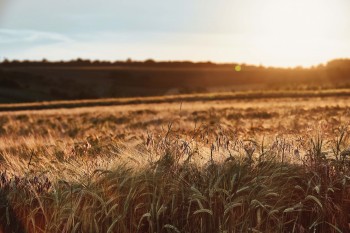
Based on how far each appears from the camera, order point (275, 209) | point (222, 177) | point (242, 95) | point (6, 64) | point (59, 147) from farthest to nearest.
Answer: point (6, 64), point (242, 95), point (59, 147), point (222, 177), point (275, 209)

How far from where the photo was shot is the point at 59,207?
152 inches

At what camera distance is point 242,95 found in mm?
42062

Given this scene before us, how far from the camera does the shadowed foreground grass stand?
Result: 150 inches

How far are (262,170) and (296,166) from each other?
324 millimetres

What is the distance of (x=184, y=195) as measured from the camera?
13.0ft

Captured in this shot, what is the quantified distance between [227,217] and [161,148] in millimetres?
1116

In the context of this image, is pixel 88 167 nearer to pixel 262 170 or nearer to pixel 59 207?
pixel 59 207

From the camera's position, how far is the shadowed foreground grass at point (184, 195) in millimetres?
3816

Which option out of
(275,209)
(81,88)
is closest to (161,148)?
(275,209)

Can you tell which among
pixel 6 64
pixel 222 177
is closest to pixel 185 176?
pixel 222 177

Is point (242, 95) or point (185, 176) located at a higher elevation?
point (185, 176)

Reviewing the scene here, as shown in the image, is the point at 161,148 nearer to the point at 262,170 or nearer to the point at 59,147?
the point at 262,170

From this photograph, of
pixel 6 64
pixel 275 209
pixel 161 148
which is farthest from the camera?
pixel 6 64

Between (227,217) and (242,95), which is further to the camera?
(242,95)
